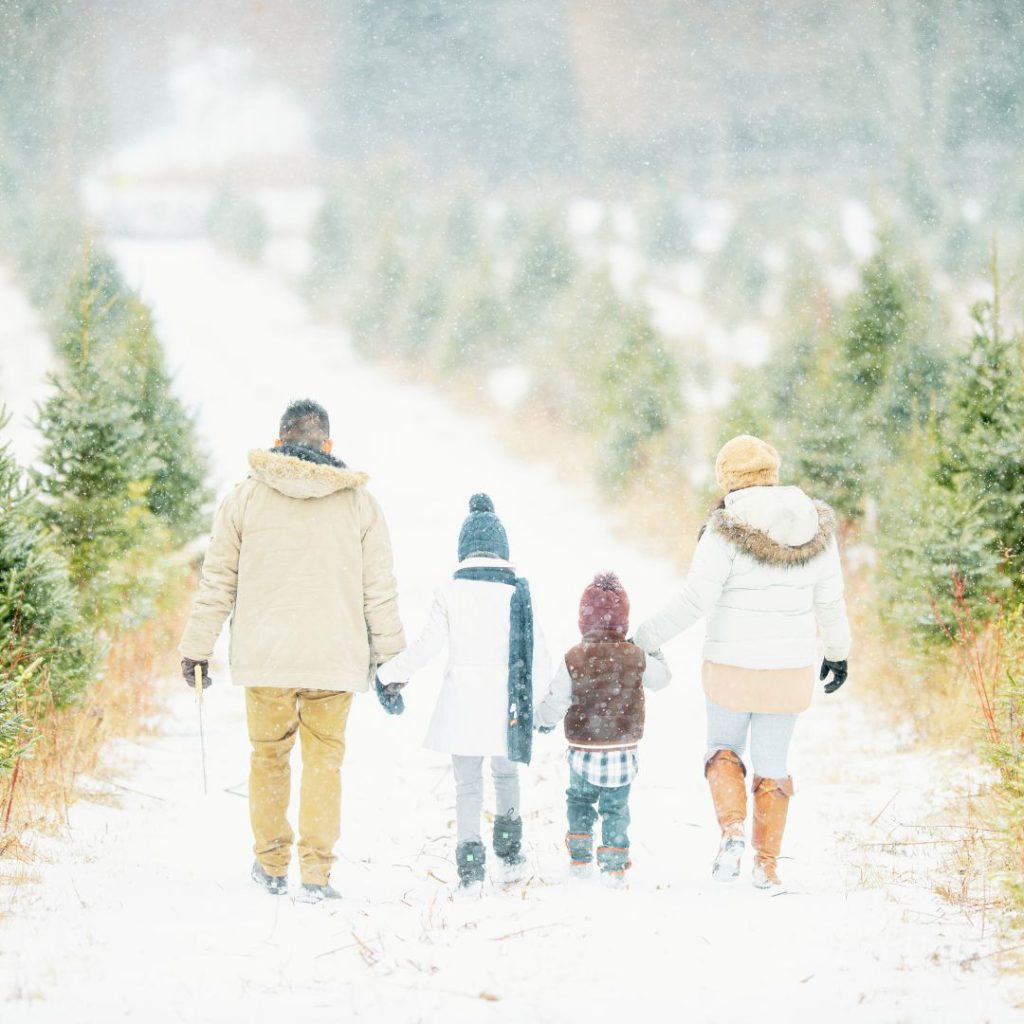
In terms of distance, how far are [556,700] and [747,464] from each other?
131cm

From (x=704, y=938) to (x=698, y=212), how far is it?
48.0 meters

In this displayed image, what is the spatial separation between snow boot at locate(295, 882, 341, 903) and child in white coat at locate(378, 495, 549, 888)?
1.74ft

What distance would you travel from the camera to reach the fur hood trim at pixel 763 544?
439 cm

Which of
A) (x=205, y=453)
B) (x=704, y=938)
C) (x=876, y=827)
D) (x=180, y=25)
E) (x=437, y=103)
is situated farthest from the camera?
(x=180, y=25)

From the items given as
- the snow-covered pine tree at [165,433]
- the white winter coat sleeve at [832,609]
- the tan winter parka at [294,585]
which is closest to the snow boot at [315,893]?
the tan winter parka at [294,585]

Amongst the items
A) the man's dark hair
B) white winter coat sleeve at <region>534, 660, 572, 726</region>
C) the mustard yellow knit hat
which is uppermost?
the man's dark hair

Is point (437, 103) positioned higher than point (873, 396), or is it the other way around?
point (437, 103)

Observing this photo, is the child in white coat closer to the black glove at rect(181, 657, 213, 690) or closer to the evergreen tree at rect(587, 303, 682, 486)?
the black glove at rect(181, 657, 213, 690)

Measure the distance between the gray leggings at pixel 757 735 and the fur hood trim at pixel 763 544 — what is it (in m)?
0.66

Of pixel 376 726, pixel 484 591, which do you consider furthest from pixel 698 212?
pixel 484 591

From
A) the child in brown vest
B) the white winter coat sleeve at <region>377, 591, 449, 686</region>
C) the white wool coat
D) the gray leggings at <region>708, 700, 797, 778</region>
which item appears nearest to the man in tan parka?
the white winter coat sleeve at <region>377, 591, 449, 686</region>

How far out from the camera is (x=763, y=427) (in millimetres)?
14586

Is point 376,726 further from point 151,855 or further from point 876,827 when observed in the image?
point 876,827

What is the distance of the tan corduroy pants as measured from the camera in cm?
427
